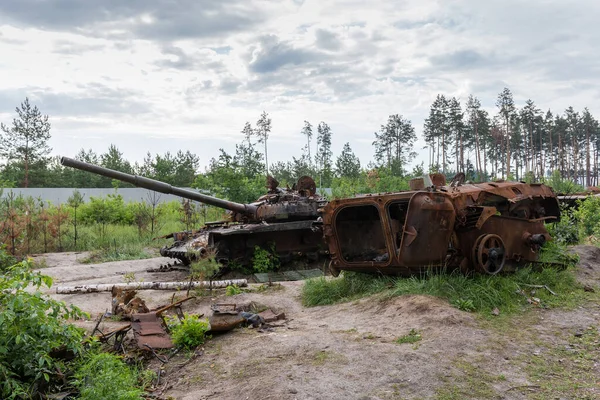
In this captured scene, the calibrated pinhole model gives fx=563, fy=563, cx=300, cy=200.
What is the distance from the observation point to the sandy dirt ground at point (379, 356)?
4496mm

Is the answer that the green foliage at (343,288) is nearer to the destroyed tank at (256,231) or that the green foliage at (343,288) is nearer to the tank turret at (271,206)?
the destroyed tank at (256,231)

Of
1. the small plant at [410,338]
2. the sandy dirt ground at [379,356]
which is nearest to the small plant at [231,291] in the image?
the sandy dirt ground at [379,356]

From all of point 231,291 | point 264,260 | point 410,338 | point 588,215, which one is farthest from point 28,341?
point 588,215

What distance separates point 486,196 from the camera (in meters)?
7.62

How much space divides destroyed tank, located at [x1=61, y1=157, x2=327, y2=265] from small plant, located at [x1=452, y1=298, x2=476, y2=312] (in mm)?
5316

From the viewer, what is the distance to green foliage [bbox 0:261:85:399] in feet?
15.9

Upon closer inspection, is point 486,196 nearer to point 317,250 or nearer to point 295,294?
point 295,294

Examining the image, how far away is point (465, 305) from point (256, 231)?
20.2 feet

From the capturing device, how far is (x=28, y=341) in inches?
201

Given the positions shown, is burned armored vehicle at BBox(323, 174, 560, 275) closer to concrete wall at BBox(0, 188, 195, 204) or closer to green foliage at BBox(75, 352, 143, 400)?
green foliage at BBox(75, 352, 143, 400)

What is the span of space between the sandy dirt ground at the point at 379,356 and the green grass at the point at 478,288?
0.72ft

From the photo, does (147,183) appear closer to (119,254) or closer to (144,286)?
(144,286)

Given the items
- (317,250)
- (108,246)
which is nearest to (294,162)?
(108,246)

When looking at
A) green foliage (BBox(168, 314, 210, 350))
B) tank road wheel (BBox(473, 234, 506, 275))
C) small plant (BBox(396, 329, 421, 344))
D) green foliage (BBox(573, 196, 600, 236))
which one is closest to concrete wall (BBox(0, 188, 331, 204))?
green foliage (BBox(573, 196, 600, 236))
